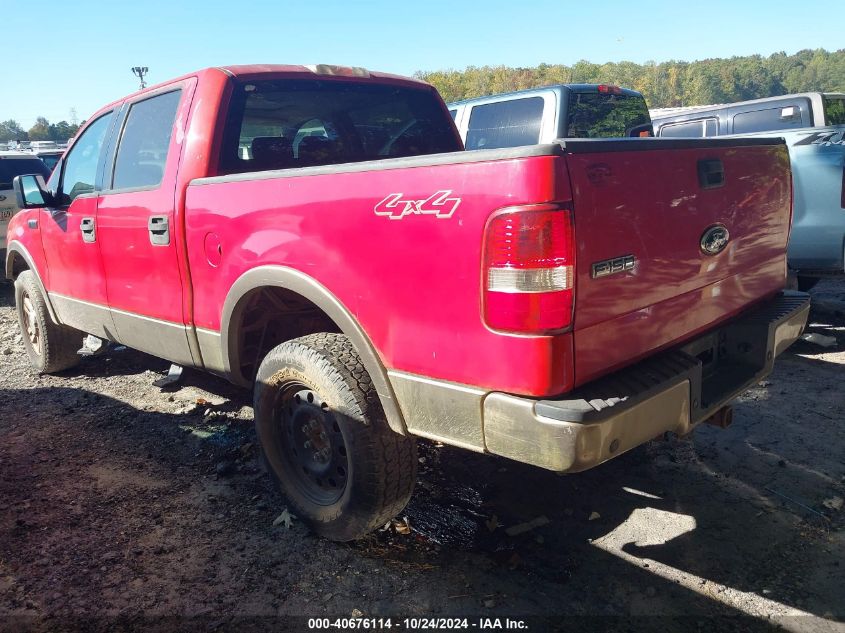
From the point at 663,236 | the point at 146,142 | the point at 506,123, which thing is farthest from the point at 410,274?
the point at 506,123

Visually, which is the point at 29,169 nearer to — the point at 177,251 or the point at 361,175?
the point at 177,251

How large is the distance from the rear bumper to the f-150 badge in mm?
614

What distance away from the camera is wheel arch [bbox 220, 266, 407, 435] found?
2.47 meters

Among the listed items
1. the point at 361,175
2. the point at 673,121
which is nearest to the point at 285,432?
the point at 361,175

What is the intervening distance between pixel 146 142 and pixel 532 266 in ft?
9.10

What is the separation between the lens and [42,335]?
5219 mm

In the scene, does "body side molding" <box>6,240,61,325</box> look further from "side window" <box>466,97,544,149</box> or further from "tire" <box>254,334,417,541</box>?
"side window" <box>466,97,544,149</box>

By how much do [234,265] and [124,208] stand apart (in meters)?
1.16

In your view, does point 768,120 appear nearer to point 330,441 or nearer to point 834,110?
point 834,110

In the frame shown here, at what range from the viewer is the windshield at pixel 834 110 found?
8.55 m

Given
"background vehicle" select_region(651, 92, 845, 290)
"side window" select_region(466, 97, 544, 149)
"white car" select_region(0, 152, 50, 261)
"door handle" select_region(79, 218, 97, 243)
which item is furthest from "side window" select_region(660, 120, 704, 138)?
"white car" select_region(0, 152, 50, 261)

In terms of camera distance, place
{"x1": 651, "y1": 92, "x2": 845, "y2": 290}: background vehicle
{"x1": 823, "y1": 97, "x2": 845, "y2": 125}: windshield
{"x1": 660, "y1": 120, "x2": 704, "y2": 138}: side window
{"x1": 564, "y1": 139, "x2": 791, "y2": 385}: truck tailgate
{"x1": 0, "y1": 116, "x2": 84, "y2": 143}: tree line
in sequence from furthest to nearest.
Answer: {"x1": 0, "y1": 116, "x2": 84, "y2": 143}: tree line < {"x1": 660, "y1": 120, "x2": 704, "y2": 138}: side window < {"x1": 823, "y1": 97, "x2": 845, "y2": 125}: windshield < {"x1": 651, "y1": 92, "x2": 845, "y2": 290}: background vehicle < {"x1": 564, "y1": 139, "x2": 791, "y2": 385}: truck tailgate

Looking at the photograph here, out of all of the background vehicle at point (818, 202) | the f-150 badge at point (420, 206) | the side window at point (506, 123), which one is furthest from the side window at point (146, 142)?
the background vehicle at point (818, 202)

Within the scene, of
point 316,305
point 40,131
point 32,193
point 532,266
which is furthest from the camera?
point 40,131
